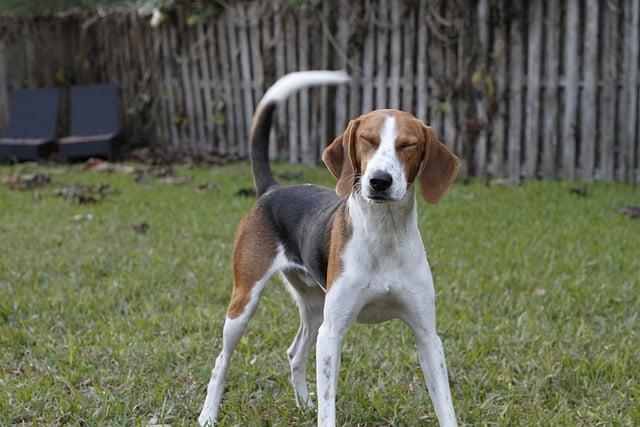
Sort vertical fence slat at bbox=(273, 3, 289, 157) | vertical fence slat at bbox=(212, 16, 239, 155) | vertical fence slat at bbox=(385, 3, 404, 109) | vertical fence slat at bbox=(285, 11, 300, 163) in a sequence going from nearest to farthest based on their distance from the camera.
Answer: vertical fence slat at bbox=(385, 3, 404, 109), vertical fence slat at bbox=(285, 11, 300, 163), vertical fence slat at bbox=(273, 3, 289, 157), vertical fence slat at bbox=(212, 16, 239, 155)

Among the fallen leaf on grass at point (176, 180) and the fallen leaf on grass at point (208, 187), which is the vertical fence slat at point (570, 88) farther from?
the fallen leaf on grass at point (176, 180)

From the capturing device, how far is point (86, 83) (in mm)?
13969

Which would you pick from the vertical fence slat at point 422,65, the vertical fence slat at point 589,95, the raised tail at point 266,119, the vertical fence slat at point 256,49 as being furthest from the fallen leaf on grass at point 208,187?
the raised tail at point 266,119

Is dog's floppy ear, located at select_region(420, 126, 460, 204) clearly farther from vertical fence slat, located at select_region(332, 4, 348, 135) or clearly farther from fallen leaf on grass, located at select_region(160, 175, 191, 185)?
vertical fence slat, located at select_region(332, 4, 348, 135)

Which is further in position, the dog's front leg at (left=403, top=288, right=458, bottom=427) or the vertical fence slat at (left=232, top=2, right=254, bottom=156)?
the vertical fence slat at (left=232, top=2, right=254, bottom=156)

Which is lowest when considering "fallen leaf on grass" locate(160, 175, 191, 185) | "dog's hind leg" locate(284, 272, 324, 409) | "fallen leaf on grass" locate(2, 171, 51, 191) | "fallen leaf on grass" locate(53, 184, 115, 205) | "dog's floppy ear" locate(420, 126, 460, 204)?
"fallen leaf on grass" locate(160, 175, 191, 185)

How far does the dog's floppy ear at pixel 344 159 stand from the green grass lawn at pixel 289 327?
118cm

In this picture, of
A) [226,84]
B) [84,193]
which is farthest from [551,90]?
[84,193]

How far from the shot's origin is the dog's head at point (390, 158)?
9.50ft

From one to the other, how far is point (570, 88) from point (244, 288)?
6099mm

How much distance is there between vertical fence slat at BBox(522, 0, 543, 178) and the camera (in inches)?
351

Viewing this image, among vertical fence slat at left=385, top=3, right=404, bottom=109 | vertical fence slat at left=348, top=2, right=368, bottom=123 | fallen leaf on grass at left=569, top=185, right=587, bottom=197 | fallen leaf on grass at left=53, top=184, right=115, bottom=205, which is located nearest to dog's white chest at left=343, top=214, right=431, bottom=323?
fallen leaf on grass at left=569, top=185, right=587, bottom=197

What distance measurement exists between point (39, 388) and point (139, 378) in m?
0.46

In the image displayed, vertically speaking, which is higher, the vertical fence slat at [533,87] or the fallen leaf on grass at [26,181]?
the vertical fence slat at [533,87]
